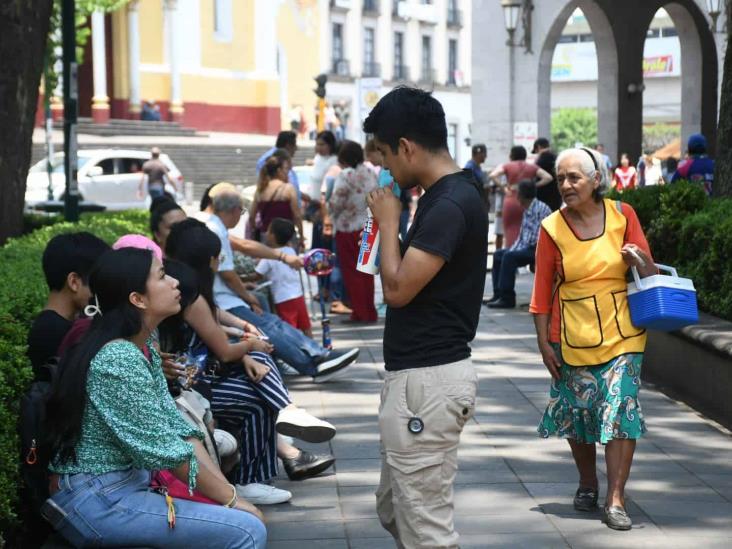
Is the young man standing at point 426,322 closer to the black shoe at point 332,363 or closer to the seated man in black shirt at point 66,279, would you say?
the seated man in black shirt at point 66,279

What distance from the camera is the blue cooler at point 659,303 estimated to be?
239 inches

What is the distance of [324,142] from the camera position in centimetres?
1503

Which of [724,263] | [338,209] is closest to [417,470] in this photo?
[724,263]

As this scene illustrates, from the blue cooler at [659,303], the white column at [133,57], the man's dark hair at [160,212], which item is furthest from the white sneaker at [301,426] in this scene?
the white column at [133,57]

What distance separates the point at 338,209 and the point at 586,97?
82.5 metres

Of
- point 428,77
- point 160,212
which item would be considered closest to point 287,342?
point 160,212

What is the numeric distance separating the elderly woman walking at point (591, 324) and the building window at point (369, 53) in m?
68.1

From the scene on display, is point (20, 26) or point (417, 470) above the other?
point (20, 26)

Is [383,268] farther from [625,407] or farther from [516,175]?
[516,175]

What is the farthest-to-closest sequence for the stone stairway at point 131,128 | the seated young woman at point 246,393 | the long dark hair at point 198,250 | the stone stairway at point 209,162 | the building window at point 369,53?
the building window at point 369,53 → the stone stairway at point 131,128 → the stone stairway at point 209,162 → the long dark hair at point 198,250 → the seated young woman at point 246,393

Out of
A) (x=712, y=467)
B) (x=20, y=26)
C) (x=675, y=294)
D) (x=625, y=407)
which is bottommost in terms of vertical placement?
(x=712, y=467)

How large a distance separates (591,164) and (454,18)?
77149 millimetres

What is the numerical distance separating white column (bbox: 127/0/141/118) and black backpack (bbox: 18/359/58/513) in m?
45.3

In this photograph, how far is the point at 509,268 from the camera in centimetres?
1432
